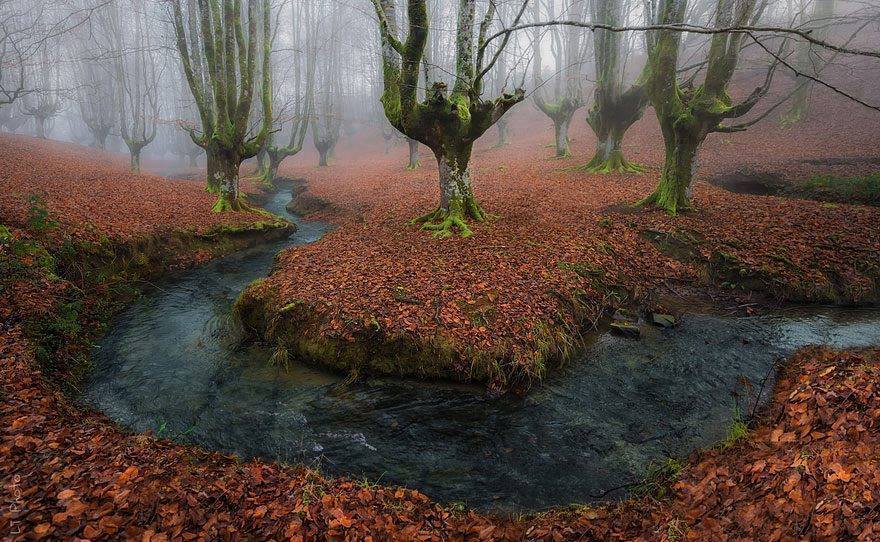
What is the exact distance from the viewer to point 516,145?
2927 centimetres

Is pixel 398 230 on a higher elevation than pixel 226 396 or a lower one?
higher

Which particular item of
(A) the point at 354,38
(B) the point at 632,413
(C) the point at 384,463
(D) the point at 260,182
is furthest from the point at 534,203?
(A) the point at 354,38

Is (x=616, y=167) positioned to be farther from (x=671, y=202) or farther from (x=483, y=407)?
(x=483, y=407)

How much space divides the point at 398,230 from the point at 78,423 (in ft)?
23.0

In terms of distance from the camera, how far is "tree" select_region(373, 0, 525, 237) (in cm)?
816

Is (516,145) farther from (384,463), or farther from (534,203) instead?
(384,463)

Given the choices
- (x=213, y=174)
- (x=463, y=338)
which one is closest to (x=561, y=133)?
(x=213, y=174)

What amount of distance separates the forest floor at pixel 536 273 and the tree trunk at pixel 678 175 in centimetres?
47

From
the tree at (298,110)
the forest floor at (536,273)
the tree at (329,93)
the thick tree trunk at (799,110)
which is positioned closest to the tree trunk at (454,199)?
the forest floor at (536,273)

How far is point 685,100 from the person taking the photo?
10.3 m

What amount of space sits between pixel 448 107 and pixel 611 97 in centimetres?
976

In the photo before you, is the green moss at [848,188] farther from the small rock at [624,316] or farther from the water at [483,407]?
the small rock at [624,316]

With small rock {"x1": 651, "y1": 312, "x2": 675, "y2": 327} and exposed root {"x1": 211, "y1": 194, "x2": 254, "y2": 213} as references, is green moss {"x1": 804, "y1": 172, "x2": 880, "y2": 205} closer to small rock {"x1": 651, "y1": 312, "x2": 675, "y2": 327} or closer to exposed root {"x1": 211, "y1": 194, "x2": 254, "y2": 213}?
small rock {"x1": 651, "y1": 312, "x2": 675, "y2": 327}

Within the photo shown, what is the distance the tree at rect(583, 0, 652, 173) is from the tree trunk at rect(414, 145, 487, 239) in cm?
857
